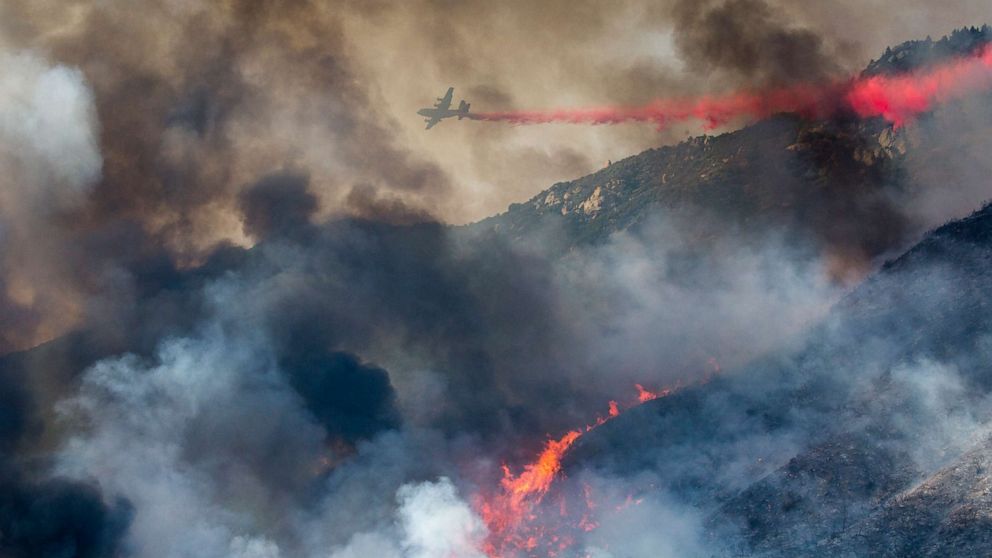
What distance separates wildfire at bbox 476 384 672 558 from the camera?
77250 millimetres

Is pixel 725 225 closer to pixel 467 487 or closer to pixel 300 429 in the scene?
pixel 467 487

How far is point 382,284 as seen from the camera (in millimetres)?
120000

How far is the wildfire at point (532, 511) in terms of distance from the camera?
77.2 m

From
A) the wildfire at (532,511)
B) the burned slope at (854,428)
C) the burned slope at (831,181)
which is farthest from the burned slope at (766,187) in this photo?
the wildfire at (532,511)

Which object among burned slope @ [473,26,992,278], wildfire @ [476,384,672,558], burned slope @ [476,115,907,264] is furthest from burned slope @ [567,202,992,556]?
burned slope @ [476,115,907,264]

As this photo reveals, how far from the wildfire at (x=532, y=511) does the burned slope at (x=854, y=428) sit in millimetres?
3272

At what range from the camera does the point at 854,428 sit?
70750mm

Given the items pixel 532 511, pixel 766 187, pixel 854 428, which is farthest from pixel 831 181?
pixel 532 511

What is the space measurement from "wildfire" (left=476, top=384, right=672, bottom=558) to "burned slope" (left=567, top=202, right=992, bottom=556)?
10.7 feet

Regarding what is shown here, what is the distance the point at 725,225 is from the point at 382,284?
140 feet

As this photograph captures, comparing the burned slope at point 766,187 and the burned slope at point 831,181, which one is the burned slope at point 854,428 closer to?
the burned slope at point 831,181

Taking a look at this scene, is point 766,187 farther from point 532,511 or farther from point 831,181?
point 532,511

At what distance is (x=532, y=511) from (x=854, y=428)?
27133 millimetres

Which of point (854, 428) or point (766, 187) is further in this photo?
point (766, 187)
